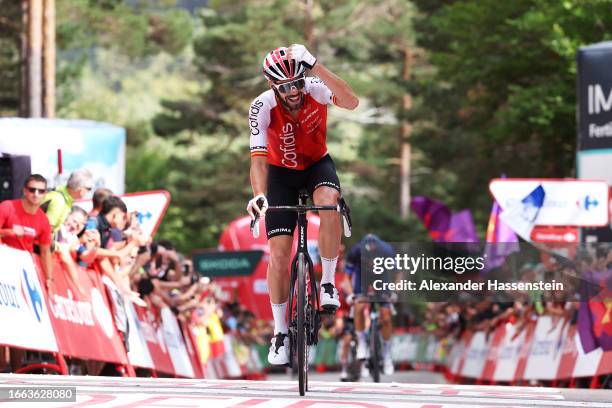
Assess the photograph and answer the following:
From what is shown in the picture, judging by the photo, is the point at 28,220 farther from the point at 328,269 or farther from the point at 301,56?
the point at 301,56

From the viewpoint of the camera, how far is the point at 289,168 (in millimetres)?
11414

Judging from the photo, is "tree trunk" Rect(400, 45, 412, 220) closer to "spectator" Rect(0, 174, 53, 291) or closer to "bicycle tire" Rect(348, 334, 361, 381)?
"bicycle tire" Rect(348, 334, 361, 381)

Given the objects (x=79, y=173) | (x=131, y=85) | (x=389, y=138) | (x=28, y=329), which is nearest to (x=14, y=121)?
(x=79, y=173)

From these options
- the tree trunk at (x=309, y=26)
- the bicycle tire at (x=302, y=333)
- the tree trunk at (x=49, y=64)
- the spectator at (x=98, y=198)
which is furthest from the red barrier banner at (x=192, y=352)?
the tree trunk at (x=309, y=26)

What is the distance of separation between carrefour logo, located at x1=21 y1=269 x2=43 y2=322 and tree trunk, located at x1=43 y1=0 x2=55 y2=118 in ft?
65.2

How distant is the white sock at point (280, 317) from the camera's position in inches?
451

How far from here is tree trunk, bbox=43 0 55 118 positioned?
3484 centimetres

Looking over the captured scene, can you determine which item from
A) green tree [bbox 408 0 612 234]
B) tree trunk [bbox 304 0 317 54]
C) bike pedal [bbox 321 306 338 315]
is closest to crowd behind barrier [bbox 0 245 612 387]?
bike pedal [bbox 321 306 338 315]

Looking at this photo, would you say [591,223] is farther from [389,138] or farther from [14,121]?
[389,138]

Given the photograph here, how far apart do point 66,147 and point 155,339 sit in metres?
2.66

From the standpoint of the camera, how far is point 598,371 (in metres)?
17.0

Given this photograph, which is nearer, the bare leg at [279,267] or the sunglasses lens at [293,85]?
the sunglasses lens at [293,85]

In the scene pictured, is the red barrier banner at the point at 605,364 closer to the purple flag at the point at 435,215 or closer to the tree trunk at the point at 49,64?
the tree trunk at the point at 49,64

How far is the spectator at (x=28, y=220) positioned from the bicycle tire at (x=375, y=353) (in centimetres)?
643
